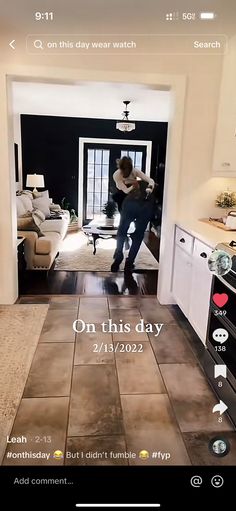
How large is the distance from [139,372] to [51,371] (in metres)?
0.42

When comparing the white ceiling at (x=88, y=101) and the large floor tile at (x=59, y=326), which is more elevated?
the white ceiling at (x=88, y=101)

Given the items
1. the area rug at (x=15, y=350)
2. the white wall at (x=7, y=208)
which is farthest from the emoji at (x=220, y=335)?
the white wall at (x=7, y=208)

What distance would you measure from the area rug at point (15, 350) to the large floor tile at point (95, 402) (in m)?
0.24

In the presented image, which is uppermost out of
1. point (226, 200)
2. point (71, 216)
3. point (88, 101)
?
point (88, 101)

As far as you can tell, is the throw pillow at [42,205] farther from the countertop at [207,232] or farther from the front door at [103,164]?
the countertop at [207,232]

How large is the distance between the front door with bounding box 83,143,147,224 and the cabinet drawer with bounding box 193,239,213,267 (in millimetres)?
4354

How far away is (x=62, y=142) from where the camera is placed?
236 inches

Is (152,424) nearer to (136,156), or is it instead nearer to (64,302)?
(64,302)

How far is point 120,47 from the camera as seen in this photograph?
119 centimetres

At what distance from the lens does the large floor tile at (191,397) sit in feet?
4.11

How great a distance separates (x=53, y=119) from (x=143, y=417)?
5.67 meters

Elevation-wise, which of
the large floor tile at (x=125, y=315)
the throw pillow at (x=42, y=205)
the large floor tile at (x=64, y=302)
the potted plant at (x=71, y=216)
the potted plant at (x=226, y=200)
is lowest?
the large floor tile at (x=64, y=302)

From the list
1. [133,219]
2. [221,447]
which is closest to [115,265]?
[133,219]

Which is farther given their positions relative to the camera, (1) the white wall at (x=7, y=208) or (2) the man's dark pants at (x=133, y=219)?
(2) the man's dark pants at (x=133, y=219)
